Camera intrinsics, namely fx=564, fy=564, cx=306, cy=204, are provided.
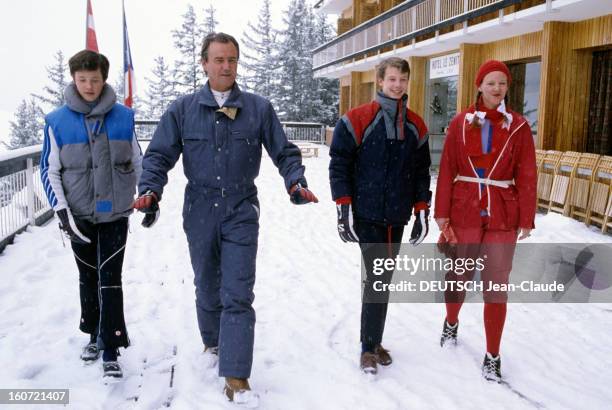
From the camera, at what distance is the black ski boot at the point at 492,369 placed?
137 inches

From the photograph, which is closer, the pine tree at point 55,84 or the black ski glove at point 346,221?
the black ski glove at point 346,221

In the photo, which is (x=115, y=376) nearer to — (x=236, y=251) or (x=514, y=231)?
(x=236, y=251)

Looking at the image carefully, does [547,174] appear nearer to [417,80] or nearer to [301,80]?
[417,80]

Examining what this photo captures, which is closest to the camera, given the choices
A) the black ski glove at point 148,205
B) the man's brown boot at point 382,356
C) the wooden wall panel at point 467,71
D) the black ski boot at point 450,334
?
the black ski glove at point 148,205

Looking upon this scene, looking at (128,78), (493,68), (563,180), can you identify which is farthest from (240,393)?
(128,78)

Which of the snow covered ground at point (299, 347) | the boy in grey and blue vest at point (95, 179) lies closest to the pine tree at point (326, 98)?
the snow covered ground at point (299, 347)

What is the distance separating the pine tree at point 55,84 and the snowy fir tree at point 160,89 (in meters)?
8.71

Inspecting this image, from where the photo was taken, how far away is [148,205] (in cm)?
307

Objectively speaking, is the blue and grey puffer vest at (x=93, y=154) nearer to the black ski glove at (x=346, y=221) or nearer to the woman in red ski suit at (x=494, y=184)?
the black ski glove at (x=346, y=221)

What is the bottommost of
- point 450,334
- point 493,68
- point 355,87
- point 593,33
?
point 450,334

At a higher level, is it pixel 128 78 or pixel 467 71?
pixel 467 71

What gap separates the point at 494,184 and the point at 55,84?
63954mm

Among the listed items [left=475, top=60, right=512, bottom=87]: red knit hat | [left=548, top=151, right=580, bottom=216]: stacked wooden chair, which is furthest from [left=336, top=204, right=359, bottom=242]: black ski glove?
[left=548, top=151, right=580, bottom=216]: stacked wooden chair

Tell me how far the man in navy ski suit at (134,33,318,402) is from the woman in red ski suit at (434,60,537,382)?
1.12 meters
